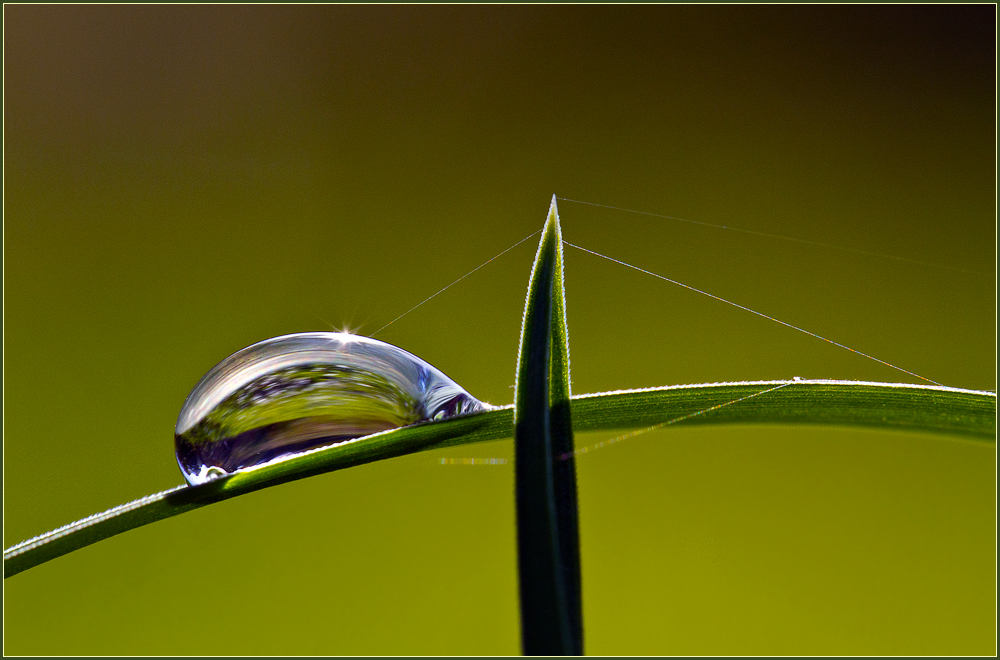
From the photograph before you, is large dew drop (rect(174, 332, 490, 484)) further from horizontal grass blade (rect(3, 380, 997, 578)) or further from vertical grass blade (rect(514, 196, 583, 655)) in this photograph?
vertical grass blade (rect(514, 196, 583, 655))

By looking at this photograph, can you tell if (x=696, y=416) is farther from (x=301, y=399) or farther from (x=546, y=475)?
(x=301, y=399)

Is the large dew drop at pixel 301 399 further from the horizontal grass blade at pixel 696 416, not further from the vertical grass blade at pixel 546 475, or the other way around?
the vertical grass blade at pixel 546 475

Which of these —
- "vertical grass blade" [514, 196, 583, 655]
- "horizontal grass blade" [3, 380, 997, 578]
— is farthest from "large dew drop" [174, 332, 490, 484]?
"vertical grass blade" [514, 196, 583, 655]

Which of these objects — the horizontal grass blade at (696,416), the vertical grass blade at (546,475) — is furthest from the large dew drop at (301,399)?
the vertical grass blade at (546,475)

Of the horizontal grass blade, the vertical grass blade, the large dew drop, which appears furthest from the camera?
the large dew drop

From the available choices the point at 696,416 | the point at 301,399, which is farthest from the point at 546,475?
the point at 301,399

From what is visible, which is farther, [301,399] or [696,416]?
[301,399]

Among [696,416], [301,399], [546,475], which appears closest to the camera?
[546,475]
